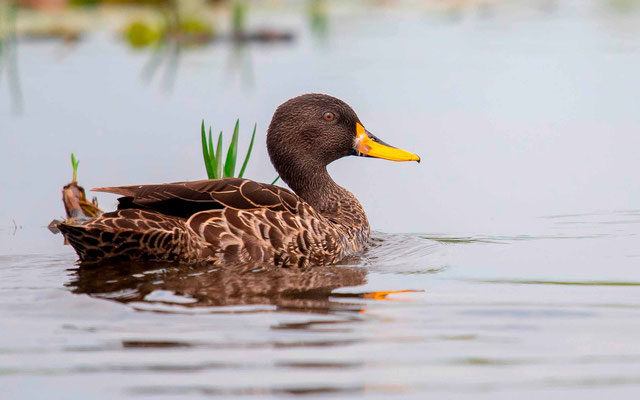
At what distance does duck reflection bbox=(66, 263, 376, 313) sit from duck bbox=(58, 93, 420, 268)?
117mm

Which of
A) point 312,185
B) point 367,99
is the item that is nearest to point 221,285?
point 312,185

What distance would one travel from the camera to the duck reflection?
6.87m

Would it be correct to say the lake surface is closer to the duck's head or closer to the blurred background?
the blurred background

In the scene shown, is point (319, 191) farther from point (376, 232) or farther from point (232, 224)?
point (232, 224)

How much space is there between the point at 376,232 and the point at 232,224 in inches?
69.2

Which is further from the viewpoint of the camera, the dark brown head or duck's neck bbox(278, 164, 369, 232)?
duck's neck bbox(278, 164, 369, 232)

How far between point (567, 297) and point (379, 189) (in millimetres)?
4010

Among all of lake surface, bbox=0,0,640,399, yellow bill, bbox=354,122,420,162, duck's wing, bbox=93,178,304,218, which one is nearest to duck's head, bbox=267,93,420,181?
yellow bill, bbox=354,122,420,162

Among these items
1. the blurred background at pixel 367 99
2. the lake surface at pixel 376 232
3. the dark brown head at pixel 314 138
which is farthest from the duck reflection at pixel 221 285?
the blurred background at pixel 367 99

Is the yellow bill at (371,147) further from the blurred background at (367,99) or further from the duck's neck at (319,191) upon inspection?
Result: the blurred background at (367,99)

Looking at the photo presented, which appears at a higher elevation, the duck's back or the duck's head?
the duck's head

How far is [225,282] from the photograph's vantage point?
Answer: 739cm

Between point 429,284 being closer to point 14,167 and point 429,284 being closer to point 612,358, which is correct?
point 612,358

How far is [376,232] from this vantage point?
9.33 metres
